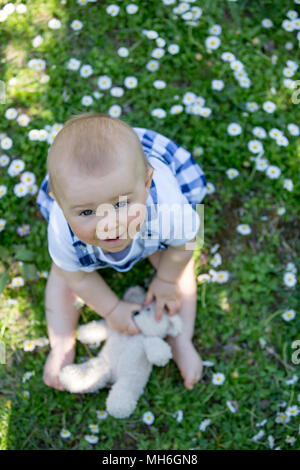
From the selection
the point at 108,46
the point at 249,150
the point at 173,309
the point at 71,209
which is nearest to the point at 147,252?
the point at 173,309

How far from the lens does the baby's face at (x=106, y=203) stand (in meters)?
1.04

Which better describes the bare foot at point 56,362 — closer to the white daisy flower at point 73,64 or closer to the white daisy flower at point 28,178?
the white daisy flower at point 28,178

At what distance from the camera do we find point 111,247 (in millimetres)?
1198

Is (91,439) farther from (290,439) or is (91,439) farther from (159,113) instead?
(159,113)

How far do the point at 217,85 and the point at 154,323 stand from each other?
0.98 metres

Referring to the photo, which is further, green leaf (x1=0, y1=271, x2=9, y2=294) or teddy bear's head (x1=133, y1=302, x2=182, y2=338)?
green leaf (x1=0, y1=271, x2=9, y2=294)

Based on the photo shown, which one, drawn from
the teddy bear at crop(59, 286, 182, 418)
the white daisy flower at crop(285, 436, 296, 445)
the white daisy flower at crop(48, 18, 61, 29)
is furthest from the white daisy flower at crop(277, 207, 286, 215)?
the white daisy flower at crop(48, 18, 61, 29)

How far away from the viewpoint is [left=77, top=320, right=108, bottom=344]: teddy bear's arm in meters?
1.67

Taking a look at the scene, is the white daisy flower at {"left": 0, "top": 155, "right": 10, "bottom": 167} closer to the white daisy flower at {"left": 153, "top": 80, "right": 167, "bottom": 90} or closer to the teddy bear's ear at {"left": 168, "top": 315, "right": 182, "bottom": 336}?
the white daisy flower at {"left": 153, "top": 80, "right": 167, "bottom": 90}

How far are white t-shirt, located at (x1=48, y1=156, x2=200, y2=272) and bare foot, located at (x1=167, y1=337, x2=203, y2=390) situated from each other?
423mm

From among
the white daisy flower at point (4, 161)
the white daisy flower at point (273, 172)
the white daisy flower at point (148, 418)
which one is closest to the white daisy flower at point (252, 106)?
the white daisy flower at point (273, 172)

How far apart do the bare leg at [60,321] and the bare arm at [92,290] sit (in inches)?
4.2

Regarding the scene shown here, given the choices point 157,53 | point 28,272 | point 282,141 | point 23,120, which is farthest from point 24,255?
point 282,141

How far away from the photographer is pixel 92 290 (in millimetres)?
1538
